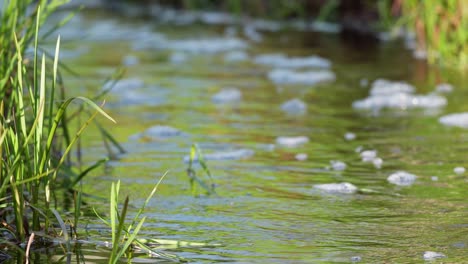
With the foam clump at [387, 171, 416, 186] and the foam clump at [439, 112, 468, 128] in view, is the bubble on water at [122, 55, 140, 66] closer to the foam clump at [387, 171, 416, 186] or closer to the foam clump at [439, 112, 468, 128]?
the foam clump at [439, 112, 468, 128]

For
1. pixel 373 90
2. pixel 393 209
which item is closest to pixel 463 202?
pixel 393 209

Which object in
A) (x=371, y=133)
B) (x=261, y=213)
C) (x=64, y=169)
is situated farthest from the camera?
(x=371, y=133)

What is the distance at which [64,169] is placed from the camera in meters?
3.52

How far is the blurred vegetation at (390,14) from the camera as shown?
6820mm

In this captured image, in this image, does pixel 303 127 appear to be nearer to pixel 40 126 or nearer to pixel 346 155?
pixel 346 155

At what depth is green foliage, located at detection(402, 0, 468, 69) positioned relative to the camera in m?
6.75

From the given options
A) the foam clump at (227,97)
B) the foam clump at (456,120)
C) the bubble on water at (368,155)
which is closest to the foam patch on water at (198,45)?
the foam clump at (227,97)

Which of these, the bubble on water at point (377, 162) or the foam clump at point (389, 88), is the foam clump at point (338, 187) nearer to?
the bubble on water at point (377, 162)

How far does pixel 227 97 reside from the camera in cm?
614

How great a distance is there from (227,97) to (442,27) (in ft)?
6.02

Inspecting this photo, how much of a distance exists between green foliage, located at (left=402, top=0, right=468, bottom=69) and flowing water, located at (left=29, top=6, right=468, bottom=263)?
191mm

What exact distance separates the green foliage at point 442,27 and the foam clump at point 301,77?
74cm

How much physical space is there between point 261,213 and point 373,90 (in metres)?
3.09

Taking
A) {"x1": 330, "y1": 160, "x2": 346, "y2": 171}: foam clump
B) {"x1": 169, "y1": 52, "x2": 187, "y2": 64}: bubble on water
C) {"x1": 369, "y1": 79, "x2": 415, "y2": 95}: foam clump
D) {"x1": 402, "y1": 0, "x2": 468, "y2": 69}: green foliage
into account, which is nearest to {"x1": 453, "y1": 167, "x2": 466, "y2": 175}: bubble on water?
{"x1": 330, "y1": 160, "x2": 346, "y2": 171}: foam clump
